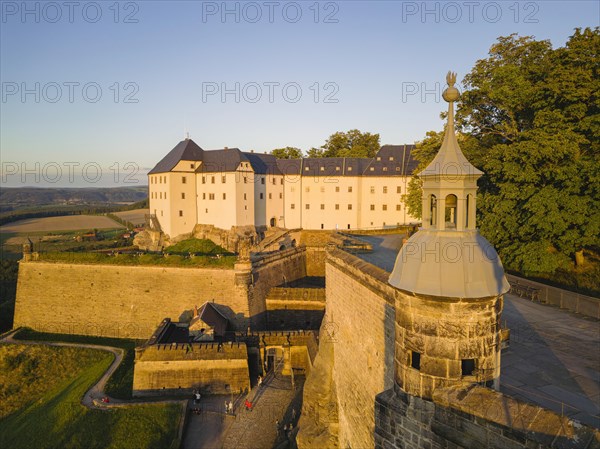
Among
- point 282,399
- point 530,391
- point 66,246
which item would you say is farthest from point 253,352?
point 66,246

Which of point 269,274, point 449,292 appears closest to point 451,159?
point 449,292

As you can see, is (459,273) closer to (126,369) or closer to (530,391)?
(530,391)

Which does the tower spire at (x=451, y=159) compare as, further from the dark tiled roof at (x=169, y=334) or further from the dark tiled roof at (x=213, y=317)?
the dark tiled roof at (x=213, y=317)

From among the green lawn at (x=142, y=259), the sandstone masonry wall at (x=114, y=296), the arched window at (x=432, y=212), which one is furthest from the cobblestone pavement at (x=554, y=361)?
the green lawn at (x=142, y=259)

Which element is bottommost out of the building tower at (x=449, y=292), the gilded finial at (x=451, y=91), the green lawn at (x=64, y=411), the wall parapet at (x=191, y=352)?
the green lawn at (x=64, y=411)

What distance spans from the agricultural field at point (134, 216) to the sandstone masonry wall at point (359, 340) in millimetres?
70985

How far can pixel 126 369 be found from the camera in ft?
78.9

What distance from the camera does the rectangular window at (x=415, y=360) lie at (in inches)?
242

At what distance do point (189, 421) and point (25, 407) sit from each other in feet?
37.5

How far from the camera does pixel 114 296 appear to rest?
101 ft

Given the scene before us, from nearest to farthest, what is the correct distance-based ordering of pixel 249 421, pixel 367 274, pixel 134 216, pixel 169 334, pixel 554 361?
pixel 554 361
pixel 367 274
pixel 249 421
pixel 169 334
pixel 134 216

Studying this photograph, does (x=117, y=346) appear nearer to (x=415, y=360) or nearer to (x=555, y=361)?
(x=555, y=361)

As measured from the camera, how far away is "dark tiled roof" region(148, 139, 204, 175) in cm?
4603

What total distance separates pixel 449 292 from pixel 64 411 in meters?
21.6
